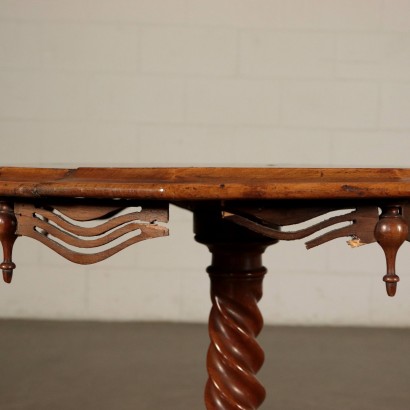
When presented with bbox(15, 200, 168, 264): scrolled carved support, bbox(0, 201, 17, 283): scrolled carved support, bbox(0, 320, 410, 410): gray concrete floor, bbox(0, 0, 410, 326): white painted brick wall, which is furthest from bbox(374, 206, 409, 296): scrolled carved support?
bbox(0, 0, 410, 326): white painted brick wall

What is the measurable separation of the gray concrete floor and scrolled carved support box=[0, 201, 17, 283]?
3.97 feet

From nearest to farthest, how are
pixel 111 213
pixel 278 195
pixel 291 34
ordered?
pixel 278 195
pixel 111 213
pixel 291 34

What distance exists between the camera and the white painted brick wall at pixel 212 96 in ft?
11.8

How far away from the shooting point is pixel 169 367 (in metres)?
2.93

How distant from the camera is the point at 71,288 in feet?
11.9

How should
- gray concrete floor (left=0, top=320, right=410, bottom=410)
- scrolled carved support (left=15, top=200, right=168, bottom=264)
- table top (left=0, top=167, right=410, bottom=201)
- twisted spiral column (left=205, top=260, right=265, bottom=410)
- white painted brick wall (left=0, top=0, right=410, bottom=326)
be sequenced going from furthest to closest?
white painted brick wall (left=0, top=0, right=410, bottom=326) < gray concrete floor (left=0, top=320, right=410, bottom=410) < twisted spiral column (left=205, top=260, right=265, bottom=410) < scrolled carved support (left=15, top=200, right=168, bottom=264) < table top (left=0, top=167, right=410, bottom=201)

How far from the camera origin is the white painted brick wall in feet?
11.8

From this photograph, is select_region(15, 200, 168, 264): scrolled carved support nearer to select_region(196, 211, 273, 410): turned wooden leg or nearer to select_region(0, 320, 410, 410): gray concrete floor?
select_region(196, 211, 273, 410): turned wooden leg

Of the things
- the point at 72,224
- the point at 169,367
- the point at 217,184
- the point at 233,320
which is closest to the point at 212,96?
the point at 169,367

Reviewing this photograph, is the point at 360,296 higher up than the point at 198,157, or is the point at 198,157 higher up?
the point at 198,157

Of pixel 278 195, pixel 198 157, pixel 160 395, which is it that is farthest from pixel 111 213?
pixel 198 157

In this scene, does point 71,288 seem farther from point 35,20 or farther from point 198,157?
point 35,20

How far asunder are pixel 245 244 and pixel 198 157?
208 centimetres

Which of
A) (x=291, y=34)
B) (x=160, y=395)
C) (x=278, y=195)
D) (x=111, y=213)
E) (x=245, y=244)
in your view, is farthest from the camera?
(x=291, y=34)
